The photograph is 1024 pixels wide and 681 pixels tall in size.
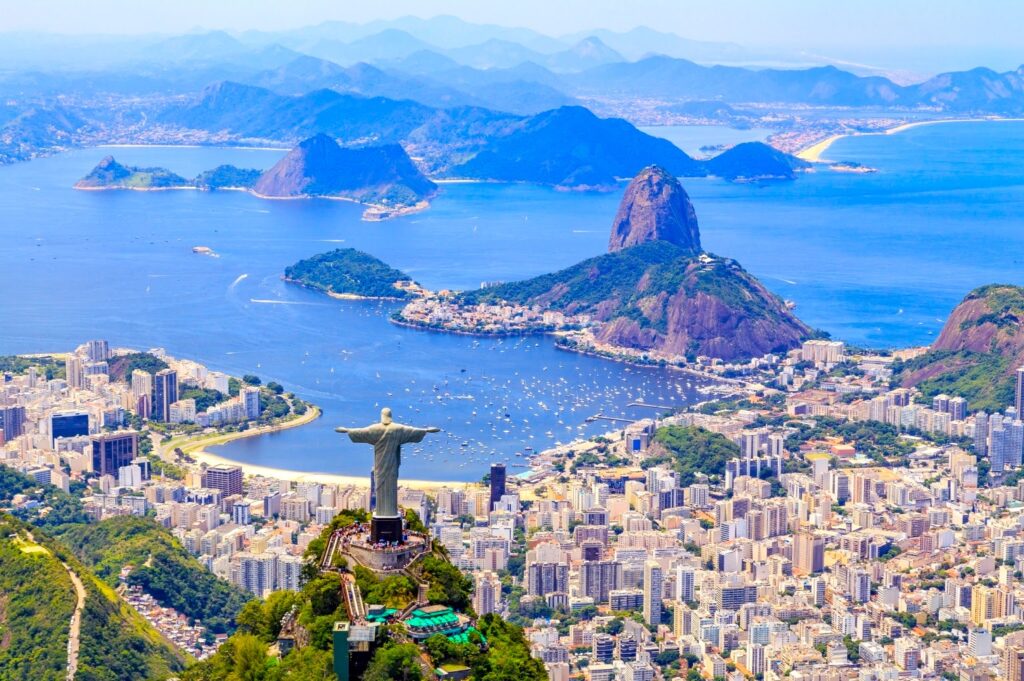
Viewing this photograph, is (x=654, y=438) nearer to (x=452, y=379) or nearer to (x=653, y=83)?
(x=452, y=379)

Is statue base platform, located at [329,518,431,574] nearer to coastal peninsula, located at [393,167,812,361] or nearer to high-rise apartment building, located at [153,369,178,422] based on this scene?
high-rise apartment building, located at [153,369,178,422]

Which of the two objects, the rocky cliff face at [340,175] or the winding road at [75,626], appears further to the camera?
the rocky cliff face at [340,175]

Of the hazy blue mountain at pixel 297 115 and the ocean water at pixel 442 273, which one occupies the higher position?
the hazy blue mountain at pixel 297 115

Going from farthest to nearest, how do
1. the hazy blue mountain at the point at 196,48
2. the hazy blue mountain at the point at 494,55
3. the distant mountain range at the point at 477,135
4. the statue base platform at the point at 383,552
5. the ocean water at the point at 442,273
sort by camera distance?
the hazy blue mountain at the point at 494,55
the hazy blue mountain at the point at 196,48
the distant mountain range at the point at 477,135
the ocean water at the point at 442,273
the statue base platform at the point at 383,552

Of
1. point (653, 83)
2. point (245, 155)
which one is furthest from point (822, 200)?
point (653, 83)

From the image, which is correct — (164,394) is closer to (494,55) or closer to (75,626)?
(75,626)

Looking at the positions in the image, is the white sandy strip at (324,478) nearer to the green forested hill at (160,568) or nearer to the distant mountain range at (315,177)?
the green forested hill at (160,568)

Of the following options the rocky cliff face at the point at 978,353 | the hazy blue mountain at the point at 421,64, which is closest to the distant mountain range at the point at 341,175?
the rocky cliff face at the point at 978,353
